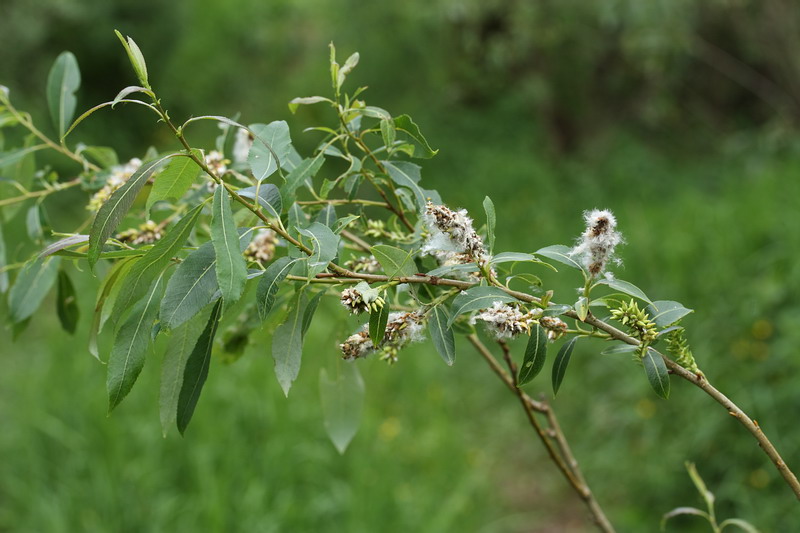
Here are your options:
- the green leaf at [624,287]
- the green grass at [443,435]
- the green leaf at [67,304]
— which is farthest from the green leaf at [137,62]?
the green grass at [443,435]

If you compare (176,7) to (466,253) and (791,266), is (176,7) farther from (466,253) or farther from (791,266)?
(466,253)

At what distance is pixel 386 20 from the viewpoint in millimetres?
5547

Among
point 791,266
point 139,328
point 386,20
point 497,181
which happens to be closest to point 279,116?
point 386,20

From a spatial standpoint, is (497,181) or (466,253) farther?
(497,181)

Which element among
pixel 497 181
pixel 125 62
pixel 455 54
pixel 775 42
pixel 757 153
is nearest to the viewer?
pixel 775 42

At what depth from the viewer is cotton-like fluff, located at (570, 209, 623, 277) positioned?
0.62 meters

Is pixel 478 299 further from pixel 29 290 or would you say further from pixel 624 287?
pixel 29 290

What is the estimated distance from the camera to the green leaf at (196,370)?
2.17ft

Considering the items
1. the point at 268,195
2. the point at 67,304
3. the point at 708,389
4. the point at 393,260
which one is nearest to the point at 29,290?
the point at 67,304

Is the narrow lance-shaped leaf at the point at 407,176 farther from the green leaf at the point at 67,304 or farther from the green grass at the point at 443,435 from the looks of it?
the green grass at the point at 443,435

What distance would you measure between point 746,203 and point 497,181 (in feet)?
6.17

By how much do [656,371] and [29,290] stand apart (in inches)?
30.0

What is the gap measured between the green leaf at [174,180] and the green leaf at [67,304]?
0.43 metres

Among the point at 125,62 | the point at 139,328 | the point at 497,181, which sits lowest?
the point at 139,328
